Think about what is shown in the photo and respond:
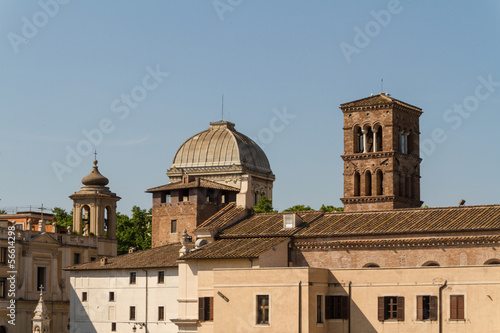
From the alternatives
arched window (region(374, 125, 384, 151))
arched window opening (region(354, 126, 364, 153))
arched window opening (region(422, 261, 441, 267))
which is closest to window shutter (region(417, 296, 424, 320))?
arched window opening (region(422, 261, 441, 267))

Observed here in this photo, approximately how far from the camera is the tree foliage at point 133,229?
12012 centimetres

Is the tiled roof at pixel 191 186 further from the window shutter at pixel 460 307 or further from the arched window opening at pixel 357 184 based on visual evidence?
the window shutter at pixel 460 307

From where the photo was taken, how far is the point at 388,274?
64.4 meters

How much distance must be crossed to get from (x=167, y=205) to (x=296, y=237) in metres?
34.5

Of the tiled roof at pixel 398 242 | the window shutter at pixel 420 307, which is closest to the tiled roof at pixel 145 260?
the tiled roof at pixel 398 242

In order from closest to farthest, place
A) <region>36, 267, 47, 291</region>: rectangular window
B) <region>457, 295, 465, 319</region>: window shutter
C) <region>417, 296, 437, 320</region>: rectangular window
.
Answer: <region>457, 295, 465, 319</region>: window shutter
<region>417, 296, 437, 320</region>: rectangular window
<region>36, 267, 47, 291</region>: rectangular window

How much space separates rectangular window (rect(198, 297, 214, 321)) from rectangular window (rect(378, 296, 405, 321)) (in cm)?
980

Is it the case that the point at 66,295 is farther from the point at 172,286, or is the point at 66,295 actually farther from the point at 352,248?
the point at 352,248

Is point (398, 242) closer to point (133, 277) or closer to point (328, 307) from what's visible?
point (328, 307)

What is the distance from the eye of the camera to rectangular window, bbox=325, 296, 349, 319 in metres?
65.4

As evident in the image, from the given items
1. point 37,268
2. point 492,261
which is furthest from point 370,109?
point 37,268

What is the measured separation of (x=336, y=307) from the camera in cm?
6569

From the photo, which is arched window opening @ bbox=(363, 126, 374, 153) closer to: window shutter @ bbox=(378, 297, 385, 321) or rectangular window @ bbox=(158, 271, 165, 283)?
rectangular window @ bbox=(158, 271, 165, 283)

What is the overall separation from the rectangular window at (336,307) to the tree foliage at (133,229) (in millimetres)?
55121
